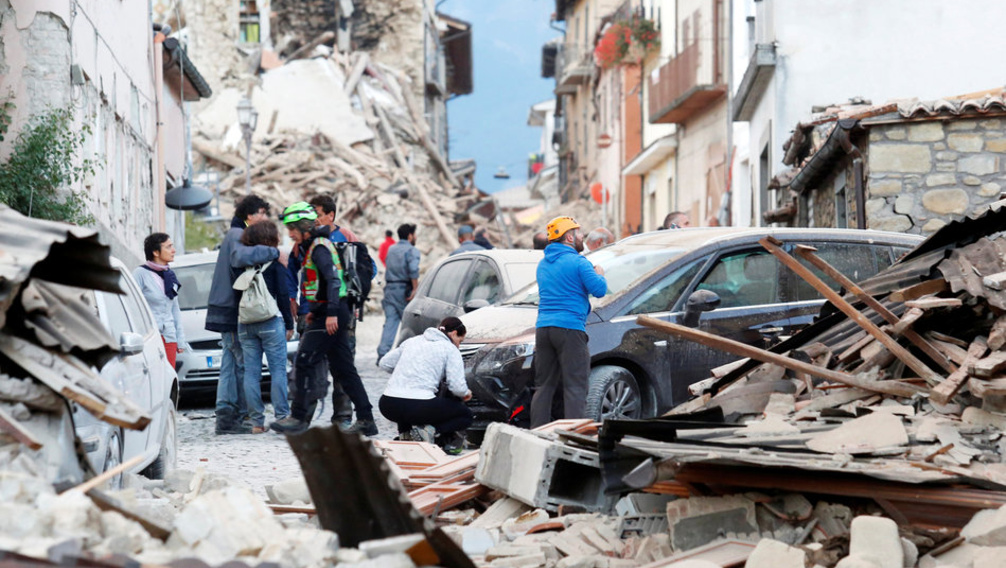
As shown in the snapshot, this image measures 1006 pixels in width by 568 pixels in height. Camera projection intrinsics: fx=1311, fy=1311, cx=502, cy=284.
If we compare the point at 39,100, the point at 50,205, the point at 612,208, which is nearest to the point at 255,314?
the point at 50,205

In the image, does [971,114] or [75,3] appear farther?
[75,3]

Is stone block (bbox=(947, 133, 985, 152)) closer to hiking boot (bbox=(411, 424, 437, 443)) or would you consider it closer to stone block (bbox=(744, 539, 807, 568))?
hiking boot (bbox=(411, 424, 437, 443))

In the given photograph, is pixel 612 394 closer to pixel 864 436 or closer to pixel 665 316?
pixel 665 316

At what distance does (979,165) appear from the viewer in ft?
43.5

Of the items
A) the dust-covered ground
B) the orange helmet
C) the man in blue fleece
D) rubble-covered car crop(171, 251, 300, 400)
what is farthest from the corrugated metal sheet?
rubble-covered car crop(171, 251, 300, 400)

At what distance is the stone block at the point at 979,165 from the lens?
1319 cm

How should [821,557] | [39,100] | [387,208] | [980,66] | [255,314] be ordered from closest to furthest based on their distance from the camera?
[821,557]
[255,314]
[39,100]
[980,66]
[387,208]

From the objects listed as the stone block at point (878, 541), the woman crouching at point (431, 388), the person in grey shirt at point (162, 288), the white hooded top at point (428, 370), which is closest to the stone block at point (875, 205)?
the woman crouching at point (431, 388)

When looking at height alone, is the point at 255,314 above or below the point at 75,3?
below

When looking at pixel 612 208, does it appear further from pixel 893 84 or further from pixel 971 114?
pixel 971 114

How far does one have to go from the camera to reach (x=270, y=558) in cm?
385

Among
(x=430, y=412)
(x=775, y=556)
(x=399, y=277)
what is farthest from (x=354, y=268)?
(x=775, y=556)

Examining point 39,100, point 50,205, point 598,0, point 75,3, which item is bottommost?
point 50,205

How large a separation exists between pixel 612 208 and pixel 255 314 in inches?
1359
